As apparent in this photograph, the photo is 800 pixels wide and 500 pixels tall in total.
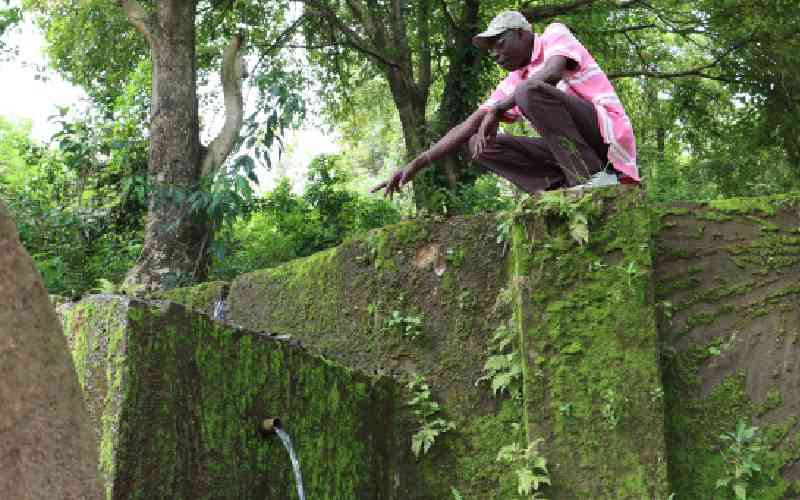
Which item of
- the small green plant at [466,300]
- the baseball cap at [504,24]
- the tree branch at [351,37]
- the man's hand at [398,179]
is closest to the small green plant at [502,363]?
the small green plant at [466,300]

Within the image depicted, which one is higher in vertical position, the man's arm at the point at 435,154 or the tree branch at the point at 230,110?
the tree branch at the point at 230,110

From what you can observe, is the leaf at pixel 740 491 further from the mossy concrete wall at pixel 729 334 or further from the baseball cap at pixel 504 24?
the baseball cap at pixel 504 24

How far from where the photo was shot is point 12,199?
8.43 m

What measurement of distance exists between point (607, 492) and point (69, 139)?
23.2 feet

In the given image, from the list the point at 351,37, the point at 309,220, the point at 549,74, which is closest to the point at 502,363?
the point at 549,74

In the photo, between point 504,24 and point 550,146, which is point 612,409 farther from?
point 504,24

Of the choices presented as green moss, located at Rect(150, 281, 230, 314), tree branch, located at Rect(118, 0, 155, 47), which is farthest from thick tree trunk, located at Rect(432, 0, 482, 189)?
green moss, located at Rect(150, 281, 230, 314)

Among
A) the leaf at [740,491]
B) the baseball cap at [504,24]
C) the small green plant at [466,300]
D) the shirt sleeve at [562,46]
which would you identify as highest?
the baseball cap at [504,24]

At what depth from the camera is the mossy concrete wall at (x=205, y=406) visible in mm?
3023

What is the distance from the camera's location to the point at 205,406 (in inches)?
130

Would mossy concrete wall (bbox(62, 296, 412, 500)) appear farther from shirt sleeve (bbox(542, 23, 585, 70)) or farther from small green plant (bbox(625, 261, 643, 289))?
shirt sleeve (bbox(542, 23, 585, 70))

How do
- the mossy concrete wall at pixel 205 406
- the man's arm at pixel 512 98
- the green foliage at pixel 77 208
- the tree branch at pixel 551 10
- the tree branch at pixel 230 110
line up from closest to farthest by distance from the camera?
the mossy concrete wall at pixel 205 406 → the man's arm at pixel 512 98 → the green foliage at pixel 77 208 → the tree branch at pixel 230 110 → the tree branch at pixel 551 10

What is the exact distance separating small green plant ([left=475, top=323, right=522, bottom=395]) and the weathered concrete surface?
2553mm

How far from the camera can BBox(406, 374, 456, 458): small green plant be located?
426cm
